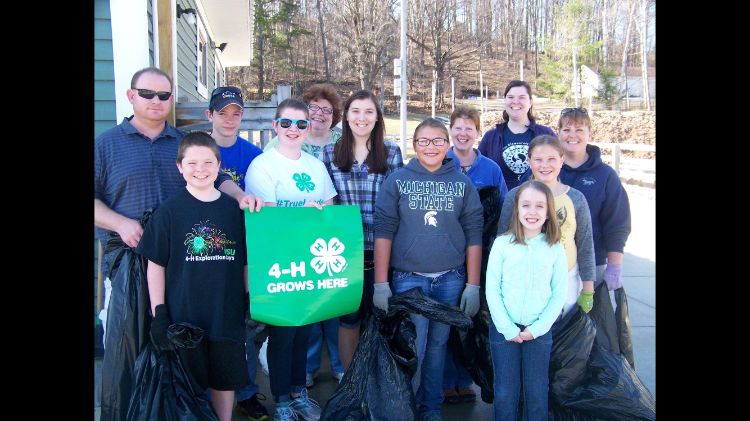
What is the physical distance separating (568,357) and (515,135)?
163 centimetres

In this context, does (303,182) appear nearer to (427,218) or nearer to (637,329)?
(427,218)

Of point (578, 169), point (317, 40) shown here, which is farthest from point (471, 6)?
point (578, 169)

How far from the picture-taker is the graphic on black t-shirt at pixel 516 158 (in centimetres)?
392

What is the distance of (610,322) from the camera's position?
341cm

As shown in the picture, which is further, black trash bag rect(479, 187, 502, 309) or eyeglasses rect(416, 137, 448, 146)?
black trash bag rect(479, 187, 502, 309)

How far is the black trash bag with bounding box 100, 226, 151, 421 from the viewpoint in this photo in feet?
8.70

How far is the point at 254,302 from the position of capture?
2754 millimetres

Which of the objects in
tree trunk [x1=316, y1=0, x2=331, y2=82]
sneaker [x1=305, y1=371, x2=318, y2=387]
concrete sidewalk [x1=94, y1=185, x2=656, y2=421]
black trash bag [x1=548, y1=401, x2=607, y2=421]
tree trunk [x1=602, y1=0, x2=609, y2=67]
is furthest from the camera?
tree trunk [x1=316, y1=0, x2=331, y2=82]

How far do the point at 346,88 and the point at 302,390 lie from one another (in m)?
38.0

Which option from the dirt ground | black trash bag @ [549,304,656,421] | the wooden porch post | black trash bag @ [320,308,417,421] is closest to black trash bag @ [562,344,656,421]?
black trash bag @ [549,304,656,421]

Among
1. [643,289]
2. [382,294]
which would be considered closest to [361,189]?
[382,294]

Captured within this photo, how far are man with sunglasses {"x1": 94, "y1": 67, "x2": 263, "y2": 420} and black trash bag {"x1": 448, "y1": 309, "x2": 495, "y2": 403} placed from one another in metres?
1.40

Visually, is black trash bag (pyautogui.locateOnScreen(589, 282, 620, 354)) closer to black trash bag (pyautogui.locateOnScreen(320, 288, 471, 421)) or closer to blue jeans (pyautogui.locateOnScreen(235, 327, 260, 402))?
black trash bag (pyautogui.locateOnScreen(320, 288, 471, 421))

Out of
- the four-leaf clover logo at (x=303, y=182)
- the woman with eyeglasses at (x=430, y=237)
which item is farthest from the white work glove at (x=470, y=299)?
the four-leaf clover logo at (x=303, y=182)
